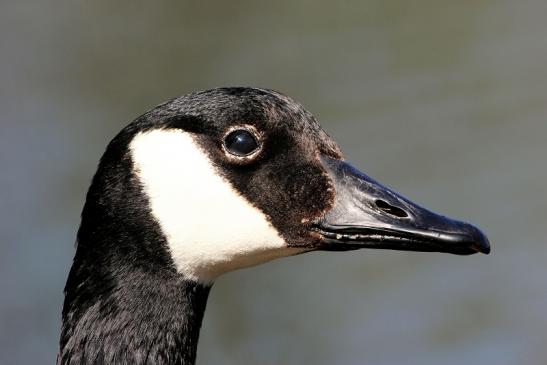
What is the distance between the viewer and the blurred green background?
934 cm

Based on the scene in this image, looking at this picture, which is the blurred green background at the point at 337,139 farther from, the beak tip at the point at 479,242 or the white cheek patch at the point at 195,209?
the beak tip at the point at 479,242

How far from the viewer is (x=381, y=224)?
4.38 m

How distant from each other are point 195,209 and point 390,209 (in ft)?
2.35

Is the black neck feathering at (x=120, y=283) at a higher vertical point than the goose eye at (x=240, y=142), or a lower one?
lower

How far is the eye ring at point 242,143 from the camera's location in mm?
4480

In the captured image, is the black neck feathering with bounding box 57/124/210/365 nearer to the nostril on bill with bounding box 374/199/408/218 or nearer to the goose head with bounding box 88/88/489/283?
the goose head with bounding box 88/88/489/283

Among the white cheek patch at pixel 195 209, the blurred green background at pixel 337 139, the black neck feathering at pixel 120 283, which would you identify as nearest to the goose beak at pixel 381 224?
the white cheek patch at pixel 195 209

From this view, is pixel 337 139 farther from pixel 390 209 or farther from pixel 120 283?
pixel 120 283

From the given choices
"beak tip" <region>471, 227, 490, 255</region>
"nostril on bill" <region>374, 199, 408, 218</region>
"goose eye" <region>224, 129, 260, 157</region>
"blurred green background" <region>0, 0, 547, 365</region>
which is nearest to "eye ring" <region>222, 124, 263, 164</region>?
"goose eye" <region>224, 129, 260, 157</region>

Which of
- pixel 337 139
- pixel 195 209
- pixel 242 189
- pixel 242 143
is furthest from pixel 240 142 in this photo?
pixel 337 139

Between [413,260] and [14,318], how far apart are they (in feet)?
10.9

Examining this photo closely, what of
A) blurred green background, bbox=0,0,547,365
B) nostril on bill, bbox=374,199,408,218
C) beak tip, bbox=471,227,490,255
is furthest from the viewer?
blurred green background, bbox=0,0,547,365

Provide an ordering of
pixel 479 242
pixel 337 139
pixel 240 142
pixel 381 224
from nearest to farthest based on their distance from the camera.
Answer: pixel 479 242
pixel 381 224
pixel 240 142
pixel 337 139

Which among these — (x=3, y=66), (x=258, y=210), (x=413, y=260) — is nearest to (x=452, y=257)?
(x=413, y=260)
